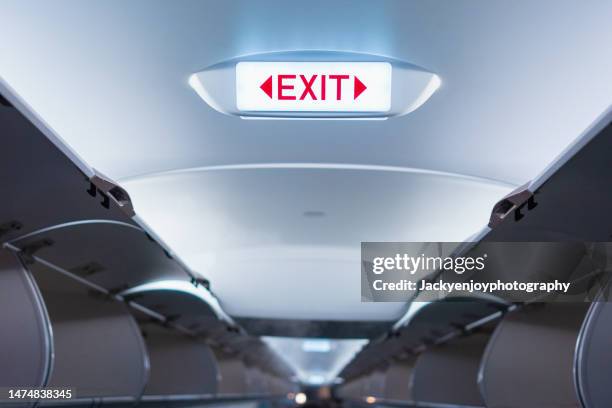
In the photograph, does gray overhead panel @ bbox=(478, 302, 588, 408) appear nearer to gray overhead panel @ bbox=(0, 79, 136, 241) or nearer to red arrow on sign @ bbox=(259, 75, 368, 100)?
red arrow on sign @ bbox=(259, 75, 368, 100)

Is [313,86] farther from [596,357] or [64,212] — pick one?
[596,357]

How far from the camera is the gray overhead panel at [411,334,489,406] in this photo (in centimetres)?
1023

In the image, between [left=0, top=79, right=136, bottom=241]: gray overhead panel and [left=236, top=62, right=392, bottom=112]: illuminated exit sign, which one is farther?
[left=236, top=62, right=392, bottom=112]: illuminated exit sign

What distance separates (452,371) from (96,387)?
5.92m

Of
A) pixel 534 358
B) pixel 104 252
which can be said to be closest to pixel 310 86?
pixel 104 252

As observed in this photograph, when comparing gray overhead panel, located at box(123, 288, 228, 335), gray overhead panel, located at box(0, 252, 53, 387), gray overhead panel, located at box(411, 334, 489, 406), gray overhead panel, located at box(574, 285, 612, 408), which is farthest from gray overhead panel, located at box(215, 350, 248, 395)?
gray overhead panel, located at box(574, 285, 612, 408)

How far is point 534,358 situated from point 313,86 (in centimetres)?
327

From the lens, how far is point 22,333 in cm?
467

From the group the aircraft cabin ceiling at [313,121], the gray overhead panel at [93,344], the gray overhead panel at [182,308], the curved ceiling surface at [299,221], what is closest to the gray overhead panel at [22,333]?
the gray overhead panel at [93,344]

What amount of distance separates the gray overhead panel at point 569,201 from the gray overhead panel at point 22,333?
112 inches

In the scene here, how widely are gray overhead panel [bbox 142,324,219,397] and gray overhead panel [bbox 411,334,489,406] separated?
11.5 ft

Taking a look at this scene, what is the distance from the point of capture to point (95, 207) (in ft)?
15.7

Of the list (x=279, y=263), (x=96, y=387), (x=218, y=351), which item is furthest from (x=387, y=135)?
(x=218, y=351)

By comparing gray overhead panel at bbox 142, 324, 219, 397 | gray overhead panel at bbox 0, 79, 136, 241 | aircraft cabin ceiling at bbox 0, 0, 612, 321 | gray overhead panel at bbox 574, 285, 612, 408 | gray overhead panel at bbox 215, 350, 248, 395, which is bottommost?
gray overhead panel at bbox 215, 350, 248, 395
